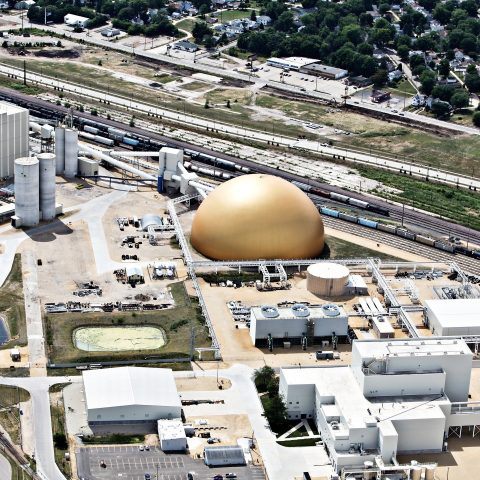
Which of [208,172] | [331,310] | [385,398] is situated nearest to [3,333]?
[331,310]

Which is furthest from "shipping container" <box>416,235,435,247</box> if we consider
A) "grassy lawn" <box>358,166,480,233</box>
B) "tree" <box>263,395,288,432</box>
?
"tree" <box>263,395,288,432</box>

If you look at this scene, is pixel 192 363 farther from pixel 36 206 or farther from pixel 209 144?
pixel 209 144

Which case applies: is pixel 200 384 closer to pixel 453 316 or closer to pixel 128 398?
pixel 128 398

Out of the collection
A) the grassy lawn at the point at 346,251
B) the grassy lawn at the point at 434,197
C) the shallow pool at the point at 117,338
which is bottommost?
the shallow pool at the point at 117,338

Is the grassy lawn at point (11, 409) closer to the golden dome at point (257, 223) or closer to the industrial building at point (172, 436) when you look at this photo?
the industrial building at point (172, 436)

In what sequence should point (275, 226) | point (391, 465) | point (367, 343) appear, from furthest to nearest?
1. point (275, 226)
2. point (367, 343)
3. point (391, 465)

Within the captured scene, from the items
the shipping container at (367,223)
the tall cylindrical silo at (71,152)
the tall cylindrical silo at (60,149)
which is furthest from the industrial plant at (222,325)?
the shipping container at (367,223)

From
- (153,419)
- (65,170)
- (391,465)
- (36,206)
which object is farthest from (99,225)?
(391,465)
